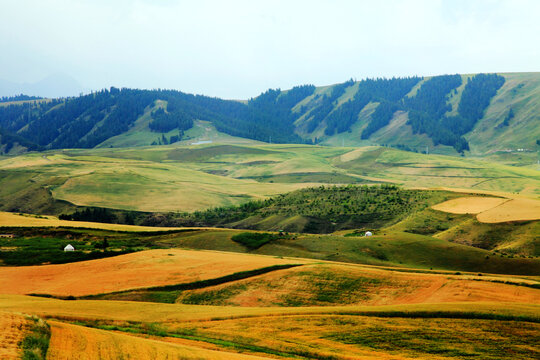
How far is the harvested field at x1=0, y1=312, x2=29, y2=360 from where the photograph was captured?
25062 millimetres

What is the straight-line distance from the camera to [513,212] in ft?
351

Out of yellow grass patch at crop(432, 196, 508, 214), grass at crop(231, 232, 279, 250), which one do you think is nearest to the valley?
grass at crop(231, 232, 279, 250)

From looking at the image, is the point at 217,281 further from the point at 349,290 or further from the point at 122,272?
the point at 349,290

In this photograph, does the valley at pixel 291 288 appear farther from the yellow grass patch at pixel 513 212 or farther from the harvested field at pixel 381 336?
the yellow grass patch at pixel 513 212

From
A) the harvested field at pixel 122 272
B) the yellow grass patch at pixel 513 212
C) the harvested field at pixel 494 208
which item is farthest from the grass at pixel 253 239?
the yellow grass patch at pixel 513 212

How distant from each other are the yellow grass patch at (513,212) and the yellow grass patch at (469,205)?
2982 mm

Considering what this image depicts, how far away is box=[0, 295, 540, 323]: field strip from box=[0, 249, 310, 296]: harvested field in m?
9.25

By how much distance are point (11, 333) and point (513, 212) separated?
102843mm

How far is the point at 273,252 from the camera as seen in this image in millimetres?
90250

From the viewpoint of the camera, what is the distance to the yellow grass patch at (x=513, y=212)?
103m

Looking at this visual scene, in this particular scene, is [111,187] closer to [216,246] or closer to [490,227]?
[216,246]

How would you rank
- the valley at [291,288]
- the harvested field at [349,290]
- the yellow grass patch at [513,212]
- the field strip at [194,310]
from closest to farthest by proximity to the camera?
the valley at [291,288] < the field strip at [194,310] < the harvested field at [349,290] < the yellow grass patch at [513,212]

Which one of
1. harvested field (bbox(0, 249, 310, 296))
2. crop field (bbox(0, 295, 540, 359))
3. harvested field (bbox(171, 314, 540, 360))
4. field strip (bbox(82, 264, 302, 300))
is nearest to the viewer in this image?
crop field (bbox(0, 295, 540, 359))

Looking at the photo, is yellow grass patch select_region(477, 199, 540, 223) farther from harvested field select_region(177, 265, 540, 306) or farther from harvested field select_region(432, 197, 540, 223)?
harvested field select_region(177, 265, 540, 306)
